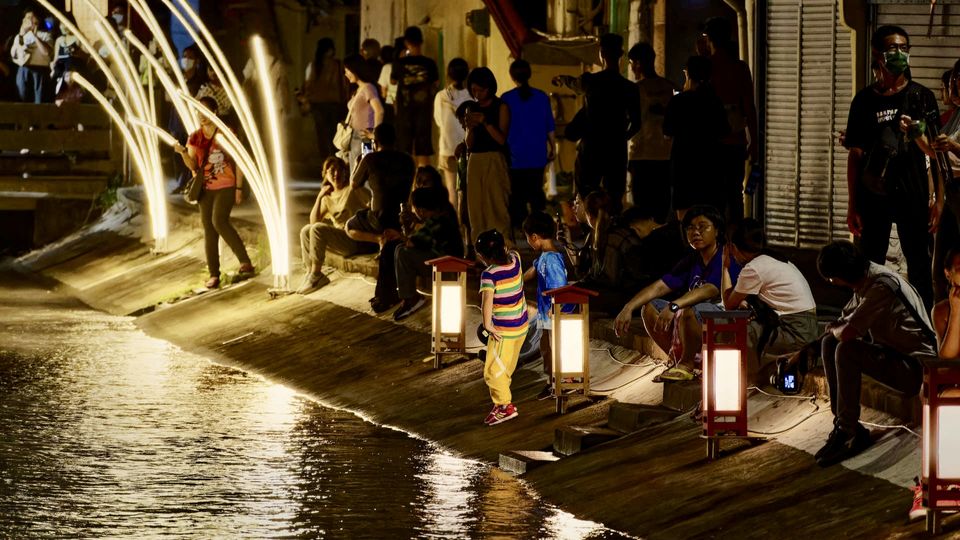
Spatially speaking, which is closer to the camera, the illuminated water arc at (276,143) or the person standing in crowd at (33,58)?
the illuminated water arc at (276,143)

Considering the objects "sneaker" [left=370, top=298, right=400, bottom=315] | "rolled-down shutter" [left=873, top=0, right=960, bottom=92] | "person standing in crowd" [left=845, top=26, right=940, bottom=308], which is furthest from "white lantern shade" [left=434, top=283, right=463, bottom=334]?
"person standing in crowd" [left=845, top=26, right=940, bottom=308]

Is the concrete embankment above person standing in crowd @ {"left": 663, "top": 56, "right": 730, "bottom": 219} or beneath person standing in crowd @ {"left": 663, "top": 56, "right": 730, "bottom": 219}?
beneath

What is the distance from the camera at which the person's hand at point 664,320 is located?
1317 cm

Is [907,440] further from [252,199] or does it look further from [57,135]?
[57,135]

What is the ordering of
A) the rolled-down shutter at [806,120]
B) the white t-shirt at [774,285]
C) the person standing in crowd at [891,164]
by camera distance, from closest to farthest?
1. the person standing in crowd at [891,164]
2. the white t-shirt at [774,285]
3. the rolled-down shutter at [806,120]

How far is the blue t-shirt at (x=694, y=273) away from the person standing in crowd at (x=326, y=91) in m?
14.2

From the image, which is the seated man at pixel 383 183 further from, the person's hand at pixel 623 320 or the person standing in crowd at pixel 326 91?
the person standing in crowd at pixel 326 91

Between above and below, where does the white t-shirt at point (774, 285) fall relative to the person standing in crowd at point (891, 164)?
below

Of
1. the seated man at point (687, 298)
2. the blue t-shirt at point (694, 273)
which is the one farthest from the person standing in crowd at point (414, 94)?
the blue t-shirt at point (694, 273)

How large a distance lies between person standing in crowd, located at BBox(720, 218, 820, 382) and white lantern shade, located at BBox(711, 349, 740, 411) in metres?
0.74

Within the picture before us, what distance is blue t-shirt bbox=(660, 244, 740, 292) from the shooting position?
1316 centimetres

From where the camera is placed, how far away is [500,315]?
13.9 m

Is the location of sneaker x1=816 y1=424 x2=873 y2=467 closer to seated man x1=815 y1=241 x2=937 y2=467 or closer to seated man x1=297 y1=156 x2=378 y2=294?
seated man x1=815 y1=241 x2=937 y2=467

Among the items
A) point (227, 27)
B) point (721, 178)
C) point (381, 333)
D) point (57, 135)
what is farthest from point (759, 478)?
point (227, 27)
